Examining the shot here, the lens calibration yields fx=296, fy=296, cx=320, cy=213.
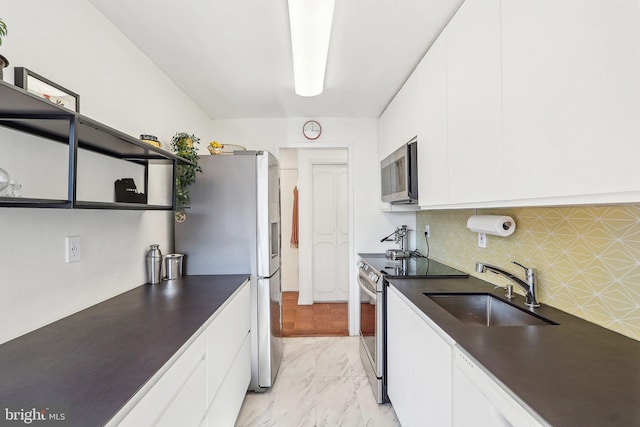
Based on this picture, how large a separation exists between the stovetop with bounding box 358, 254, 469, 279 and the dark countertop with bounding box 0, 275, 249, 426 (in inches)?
47.2

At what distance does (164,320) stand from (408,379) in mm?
1281

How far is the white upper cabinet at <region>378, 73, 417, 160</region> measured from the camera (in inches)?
86.4

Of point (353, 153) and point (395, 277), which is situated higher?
point (353, 153)

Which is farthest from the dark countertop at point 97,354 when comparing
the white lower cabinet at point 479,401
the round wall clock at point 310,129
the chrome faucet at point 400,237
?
the round wall clock at point 310,129

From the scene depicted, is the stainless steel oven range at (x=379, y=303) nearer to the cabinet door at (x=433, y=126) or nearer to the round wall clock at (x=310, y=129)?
the cabinet door at (x=433, y=126)

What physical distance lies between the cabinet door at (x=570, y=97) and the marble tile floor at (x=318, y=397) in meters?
1.79

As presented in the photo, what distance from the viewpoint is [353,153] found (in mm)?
3361

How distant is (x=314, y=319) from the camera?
3.89 m

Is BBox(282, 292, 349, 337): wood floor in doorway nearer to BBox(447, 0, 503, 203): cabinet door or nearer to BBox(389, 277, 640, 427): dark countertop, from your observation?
BBox(389, 277, 640, 427): dark countertop

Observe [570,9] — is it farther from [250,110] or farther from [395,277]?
[250,110]

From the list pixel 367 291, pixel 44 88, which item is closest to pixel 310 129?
pixel 367 291

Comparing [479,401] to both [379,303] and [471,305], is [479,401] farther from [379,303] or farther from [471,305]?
[379,303]

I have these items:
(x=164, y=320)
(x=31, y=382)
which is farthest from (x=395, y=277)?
(x=31, y=382)

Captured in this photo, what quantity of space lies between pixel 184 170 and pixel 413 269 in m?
1.90
